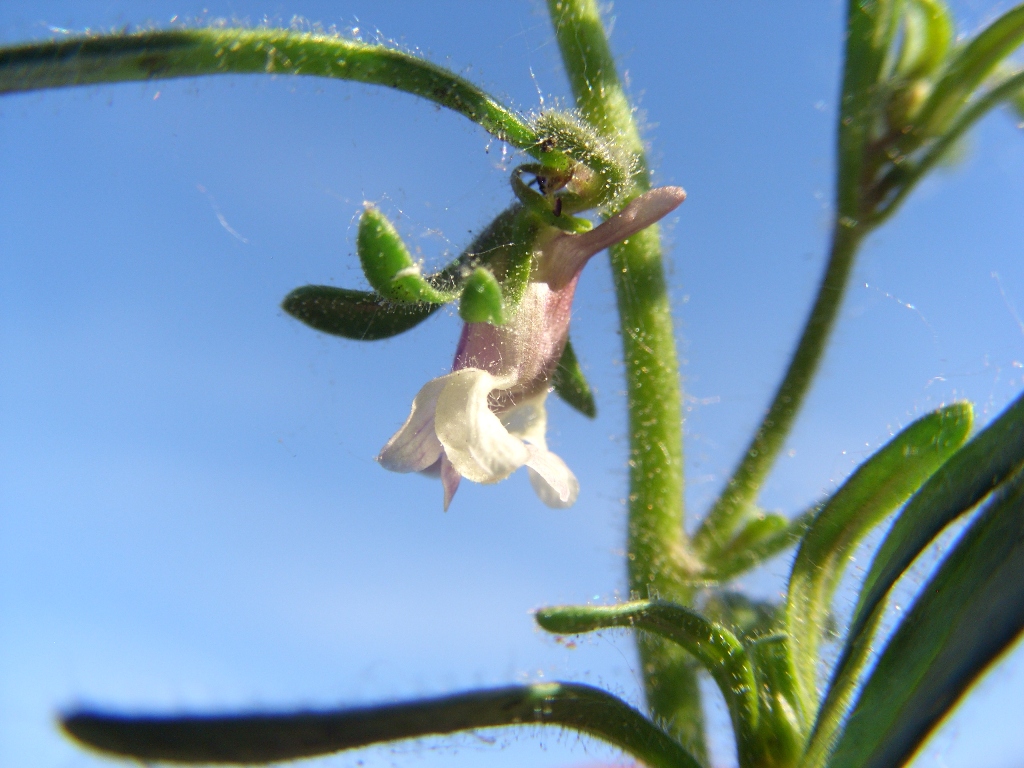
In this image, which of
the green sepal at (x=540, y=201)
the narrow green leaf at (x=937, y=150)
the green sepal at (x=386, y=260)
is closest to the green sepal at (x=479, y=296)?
the green sepal at (x=386, y=260)

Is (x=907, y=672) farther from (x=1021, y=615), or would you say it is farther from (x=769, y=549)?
(x=769, y=549)

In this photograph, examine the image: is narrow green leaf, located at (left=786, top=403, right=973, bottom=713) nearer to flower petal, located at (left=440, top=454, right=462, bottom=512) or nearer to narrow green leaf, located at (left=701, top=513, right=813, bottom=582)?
narrow green leaf, located at (left=701, top=513, right=813, bottom=582)

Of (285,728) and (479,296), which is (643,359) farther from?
(285,728)

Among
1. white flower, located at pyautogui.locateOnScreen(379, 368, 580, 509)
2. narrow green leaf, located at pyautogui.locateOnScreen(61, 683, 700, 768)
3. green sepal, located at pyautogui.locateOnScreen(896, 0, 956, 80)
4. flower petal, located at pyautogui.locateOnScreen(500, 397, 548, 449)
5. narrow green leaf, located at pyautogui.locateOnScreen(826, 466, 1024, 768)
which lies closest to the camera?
narrow green leaf, located at pyautogui.locateOnScreen(826, 466, 1024, 768)

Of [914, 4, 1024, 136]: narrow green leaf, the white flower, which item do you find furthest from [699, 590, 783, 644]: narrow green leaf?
[914, 4, 1024, 136]: narrow green leaf

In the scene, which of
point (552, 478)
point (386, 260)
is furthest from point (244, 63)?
point (552, 478)

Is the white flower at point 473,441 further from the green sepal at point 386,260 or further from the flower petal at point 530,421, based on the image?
the green sepal at point 386,260

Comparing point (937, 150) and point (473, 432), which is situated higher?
point (937, 150)
